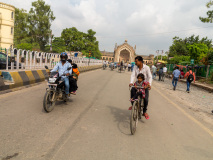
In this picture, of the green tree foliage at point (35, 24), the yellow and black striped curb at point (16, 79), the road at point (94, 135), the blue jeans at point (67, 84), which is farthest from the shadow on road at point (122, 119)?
the green tree foliage at point (35, 24)

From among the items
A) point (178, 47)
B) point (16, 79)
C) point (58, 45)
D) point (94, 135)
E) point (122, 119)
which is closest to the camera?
point (94, 135)

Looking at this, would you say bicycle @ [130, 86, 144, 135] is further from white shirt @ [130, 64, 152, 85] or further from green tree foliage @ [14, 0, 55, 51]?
green tree foliage @ [14, 0, 55, 51]

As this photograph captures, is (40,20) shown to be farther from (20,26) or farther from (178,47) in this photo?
(178,47)

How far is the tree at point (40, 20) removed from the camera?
158ft

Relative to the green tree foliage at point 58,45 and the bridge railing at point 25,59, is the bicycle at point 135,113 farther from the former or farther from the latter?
the green tree foliage at point 58,45

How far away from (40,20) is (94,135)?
164ft

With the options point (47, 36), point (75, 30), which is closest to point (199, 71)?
point (47, 36)

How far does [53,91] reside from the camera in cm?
521

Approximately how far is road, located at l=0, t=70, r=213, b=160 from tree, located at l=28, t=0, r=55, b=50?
46.7 metres

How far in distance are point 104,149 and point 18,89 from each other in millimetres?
6108

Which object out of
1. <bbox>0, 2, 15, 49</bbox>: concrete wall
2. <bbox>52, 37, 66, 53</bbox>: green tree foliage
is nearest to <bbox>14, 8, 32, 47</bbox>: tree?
<bbox>52, 37, 66, 53</bbox>: green tree foliage

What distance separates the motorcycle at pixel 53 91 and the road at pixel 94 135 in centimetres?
24

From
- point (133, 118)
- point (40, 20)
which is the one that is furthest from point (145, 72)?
point (40, 20)

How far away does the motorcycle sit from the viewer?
490 centimetres
